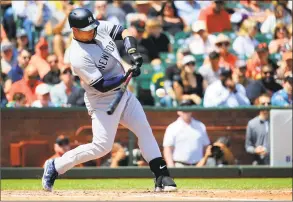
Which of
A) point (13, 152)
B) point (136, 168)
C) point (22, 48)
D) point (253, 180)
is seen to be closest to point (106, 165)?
point (136, 168)

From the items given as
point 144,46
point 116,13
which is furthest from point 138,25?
point 116,13

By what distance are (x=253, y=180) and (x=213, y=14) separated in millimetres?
5192

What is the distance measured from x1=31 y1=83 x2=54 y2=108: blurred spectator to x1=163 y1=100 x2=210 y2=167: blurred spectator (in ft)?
6.67

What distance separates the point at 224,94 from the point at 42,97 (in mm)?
2955

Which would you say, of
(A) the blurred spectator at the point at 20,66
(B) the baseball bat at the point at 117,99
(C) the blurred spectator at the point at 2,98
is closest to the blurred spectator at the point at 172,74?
(A) the blurred spectator at the point at 20,66

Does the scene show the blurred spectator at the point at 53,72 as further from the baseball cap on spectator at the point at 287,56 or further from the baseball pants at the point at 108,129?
the baseball pants at the point at 108,129

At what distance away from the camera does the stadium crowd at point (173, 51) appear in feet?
47.2

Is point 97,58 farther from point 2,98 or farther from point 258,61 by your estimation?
point 258,61

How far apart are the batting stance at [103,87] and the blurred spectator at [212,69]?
241 inches

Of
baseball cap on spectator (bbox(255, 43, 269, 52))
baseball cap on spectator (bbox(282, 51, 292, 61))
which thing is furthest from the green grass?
baseball cap on spectator (bbox(255, 43, 269, 52))

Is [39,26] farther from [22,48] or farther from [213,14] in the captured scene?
[213,14]

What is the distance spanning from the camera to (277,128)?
13633 millimetres

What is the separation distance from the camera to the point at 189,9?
1753cm

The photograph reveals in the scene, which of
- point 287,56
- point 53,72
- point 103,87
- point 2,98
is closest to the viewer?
point 103,87
